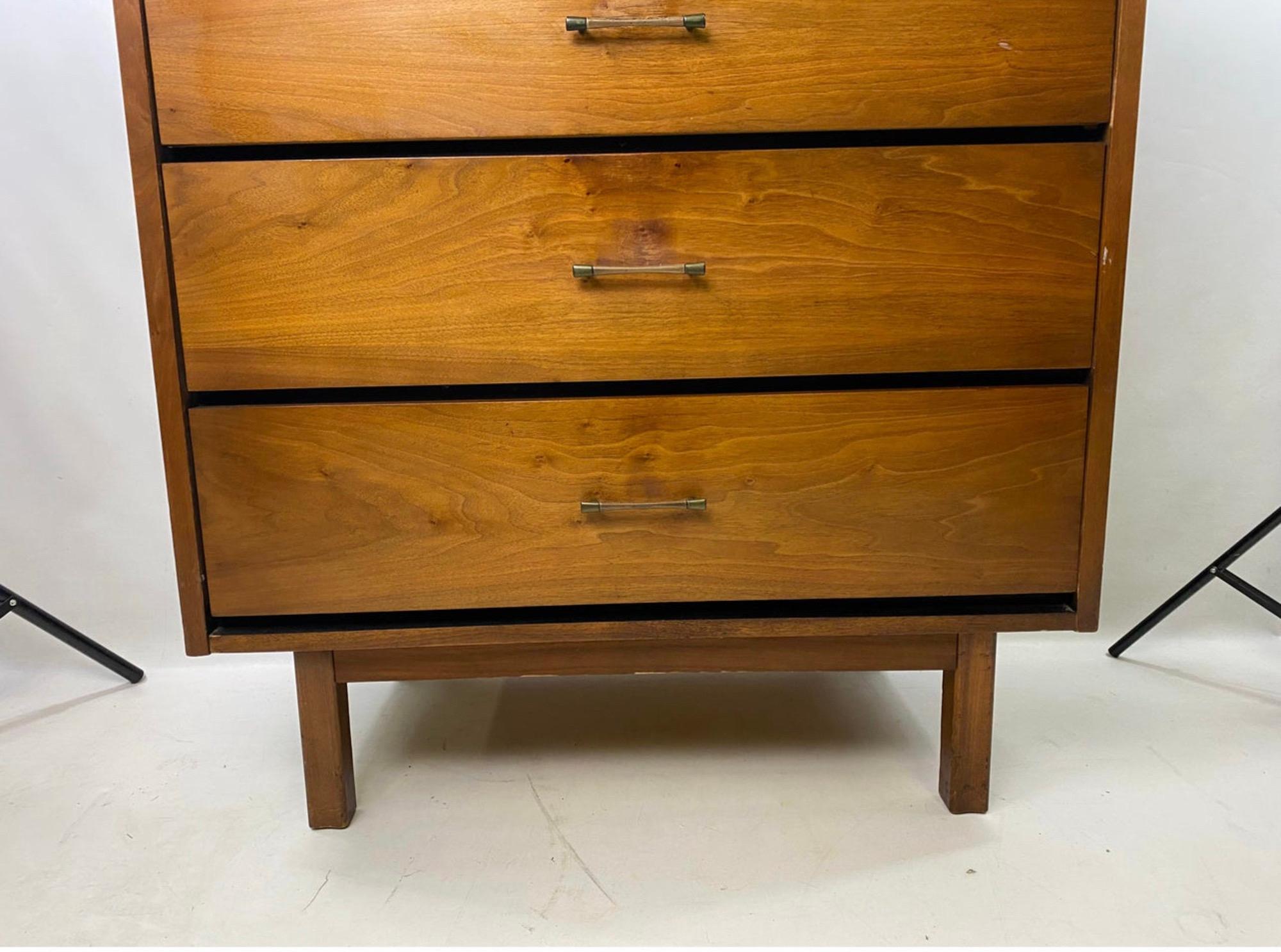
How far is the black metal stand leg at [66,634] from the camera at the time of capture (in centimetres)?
130

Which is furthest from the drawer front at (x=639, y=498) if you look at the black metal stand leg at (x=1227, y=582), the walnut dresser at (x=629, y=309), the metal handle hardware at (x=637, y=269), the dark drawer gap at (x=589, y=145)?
the black metal stand leg at (x=1227, y=582)

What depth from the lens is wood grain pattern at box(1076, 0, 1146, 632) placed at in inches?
35.3

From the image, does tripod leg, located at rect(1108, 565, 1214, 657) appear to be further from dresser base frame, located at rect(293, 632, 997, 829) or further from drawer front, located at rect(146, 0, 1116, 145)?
drawer front, located at rect(146, 0, 1116, 145)

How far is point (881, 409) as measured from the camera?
3.13ft

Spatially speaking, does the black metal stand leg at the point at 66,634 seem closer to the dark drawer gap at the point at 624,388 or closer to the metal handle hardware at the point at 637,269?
the dark drawer gap at the point at 624,388

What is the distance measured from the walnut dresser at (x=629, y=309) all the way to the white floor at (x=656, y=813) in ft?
0.69

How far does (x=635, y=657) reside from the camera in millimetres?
1043

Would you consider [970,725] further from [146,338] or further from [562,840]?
[146,338]

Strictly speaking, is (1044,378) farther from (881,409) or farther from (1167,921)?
(1167,921)

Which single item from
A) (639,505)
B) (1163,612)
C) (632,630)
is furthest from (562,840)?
(1163,612)

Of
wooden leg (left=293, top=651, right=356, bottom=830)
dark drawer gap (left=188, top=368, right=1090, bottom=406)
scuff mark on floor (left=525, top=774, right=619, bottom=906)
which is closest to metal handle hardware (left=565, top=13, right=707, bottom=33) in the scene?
dark drawer gap (left=188, top=368, right=1090, bottom=406)

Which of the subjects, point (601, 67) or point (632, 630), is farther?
point (632, 630)

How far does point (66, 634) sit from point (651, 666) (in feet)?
2.61

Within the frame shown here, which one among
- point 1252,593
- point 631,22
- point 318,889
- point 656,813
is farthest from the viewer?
point 1252,593
